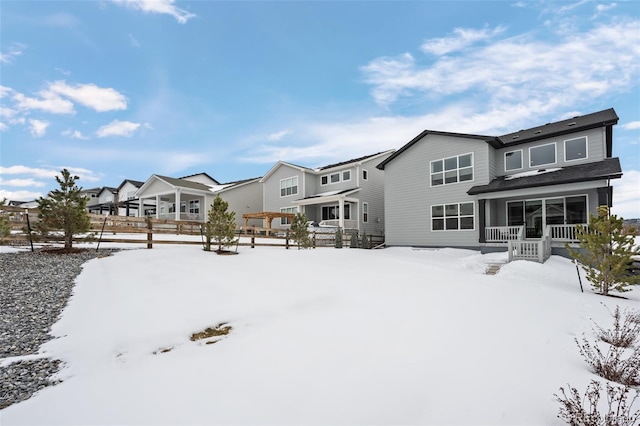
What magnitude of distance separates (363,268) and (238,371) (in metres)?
7.42

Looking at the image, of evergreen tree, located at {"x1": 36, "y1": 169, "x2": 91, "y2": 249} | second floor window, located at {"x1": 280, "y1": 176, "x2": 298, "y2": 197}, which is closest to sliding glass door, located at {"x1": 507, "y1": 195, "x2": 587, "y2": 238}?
second floor window, located at {"x1": 280, "y1": 176, "x2": 298, "y2": 197}

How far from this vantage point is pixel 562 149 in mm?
15258

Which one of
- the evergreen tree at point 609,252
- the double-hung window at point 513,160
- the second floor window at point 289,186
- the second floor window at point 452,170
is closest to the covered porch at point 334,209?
the second floor window at point 289,186

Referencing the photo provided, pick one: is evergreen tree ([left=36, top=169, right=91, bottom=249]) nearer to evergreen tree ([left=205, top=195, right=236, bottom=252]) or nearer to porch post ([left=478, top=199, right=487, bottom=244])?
evergreen tree ([left=205, top=195, right=236, bottom=252])

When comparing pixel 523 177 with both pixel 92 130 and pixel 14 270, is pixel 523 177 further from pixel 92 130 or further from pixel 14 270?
pixel 92 130

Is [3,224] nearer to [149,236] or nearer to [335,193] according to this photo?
[149,236]

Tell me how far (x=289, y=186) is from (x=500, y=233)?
18.0 metres

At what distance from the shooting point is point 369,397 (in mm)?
2982

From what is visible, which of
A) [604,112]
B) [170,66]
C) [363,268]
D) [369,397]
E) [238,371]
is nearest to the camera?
[369,397]

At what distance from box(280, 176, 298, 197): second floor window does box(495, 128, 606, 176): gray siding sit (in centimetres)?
1623

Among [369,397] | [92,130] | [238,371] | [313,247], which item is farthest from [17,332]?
[92,130]

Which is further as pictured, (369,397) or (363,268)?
(363,268)

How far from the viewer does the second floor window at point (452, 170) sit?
56.5ft

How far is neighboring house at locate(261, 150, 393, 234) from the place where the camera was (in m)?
24.0
